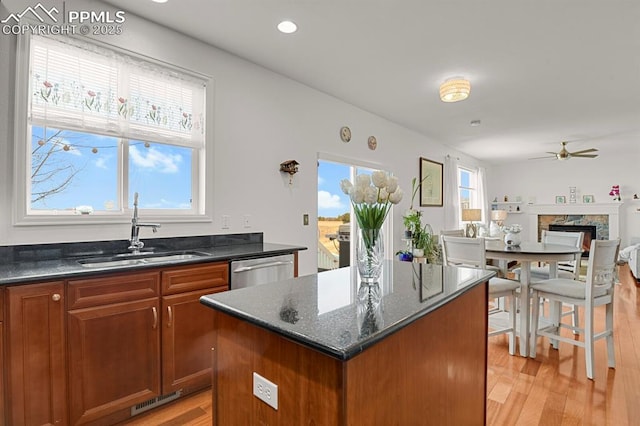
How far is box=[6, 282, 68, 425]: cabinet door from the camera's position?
5.05 feet

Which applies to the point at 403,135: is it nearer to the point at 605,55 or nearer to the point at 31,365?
the point at 605,55

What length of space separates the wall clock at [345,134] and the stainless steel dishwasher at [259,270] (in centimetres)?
198

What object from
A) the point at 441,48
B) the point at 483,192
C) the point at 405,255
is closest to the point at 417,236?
the point at 405,255

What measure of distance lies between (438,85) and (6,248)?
12.8ft

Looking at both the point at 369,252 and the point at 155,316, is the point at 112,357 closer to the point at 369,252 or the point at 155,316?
the point at 155,316

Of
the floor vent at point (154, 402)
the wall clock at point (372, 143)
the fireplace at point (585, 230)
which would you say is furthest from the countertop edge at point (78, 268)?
the fireplace at point (585, 230)

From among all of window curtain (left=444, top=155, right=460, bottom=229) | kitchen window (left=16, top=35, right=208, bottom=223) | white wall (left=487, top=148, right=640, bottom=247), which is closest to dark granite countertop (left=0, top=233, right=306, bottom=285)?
kitchen window (left=16, top=35, right=208, bottom=223)

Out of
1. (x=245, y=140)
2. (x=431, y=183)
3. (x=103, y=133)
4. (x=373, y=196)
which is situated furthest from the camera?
(x=431, y=183)

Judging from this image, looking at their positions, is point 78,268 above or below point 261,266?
above

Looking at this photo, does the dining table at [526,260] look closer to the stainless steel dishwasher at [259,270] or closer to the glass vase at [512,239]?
the glass vase at [512,239]

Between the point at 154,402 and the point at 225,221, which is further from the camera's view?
the point at 225,221

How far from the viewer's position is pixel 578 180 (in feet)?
26.3

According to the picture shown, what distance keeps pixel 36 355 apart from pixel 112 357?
0.34 m

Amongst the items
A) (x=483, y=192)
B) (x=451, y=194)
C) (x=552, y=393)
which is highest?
(x=483, y=192)
